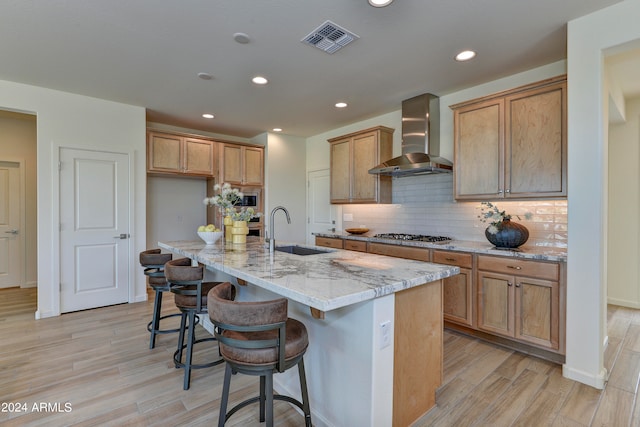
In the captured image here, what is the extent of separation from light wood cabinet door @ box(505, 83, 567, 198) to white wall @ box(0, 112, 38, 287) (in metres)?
6.76

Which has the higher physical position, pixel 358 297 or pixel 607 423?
pixel 358 297

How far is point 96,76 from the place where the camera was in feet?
10.9

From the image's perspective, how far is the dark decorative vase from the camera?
2.95m

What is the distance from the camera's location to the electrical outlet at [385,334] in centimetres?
157

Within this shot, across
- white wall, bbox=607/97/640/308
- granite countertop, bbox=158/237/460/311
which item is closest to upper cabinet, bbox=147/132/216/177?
granite countertop, bbox=158/237/460/311

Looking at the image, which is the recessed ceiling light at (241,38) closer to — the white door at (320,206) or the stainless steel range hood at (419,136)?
the stainless steel range hood at (419,136)

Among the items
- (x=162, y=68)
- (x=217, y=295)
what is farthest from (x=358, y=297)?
(x=162, y=68)

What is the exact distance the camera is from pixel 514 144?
3.02 metres

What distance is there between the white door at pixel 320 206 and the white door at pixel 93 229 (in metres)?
3.07

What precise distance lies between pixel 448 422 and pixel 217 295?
1.59 m

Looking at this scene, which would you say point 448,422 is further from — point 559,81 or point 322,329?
point 559,81

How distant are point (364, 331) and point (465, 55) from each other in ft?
8.83

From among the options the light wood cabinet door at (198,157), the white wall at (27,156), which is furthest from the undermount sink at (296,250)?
the white wall at (27,156)

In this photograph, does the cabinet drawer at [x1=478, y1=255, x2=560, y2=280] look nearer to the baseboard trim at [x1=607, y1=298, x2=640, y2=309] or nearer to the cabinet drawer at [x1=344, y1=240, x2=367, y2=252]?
the cabinet drawer at [x1=344, y1=240, x2=367, y2=252]
